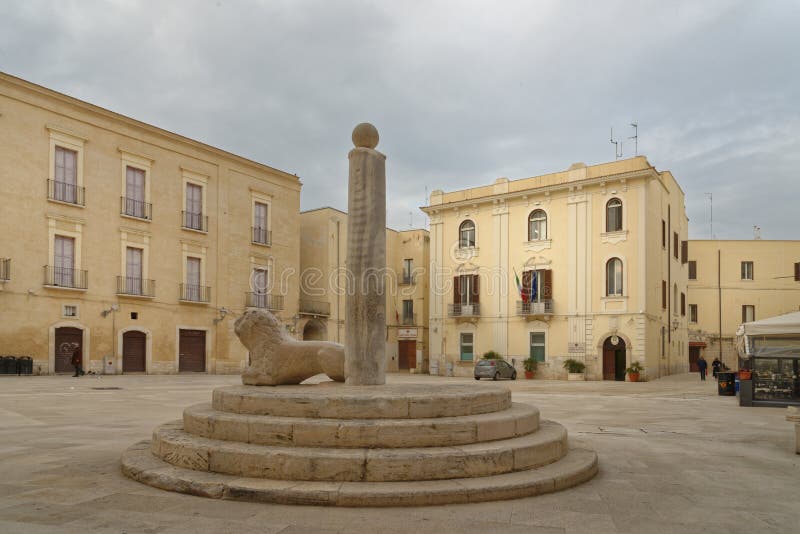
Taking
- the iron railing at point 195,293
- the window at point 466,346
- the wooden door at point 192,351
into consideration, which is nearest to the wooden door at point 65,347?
the wooden door at point 192,351

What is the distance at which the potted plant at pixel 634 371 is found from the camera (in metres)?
27.2

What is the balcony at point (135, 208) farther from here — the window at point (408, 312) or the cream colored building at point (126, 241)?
the window at point (408, 312)

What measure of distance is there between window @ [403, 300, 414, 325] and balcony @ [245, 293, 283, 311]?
10744mm

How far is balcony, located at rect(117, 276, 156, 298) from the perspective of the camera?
25469 mm

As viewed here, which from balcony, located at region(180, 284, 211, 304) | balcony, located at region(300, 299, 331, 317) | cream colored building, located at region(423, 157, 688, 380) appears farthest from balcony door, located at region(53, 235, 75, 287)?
cream colored building, located at region(423, 157, 688, 380)

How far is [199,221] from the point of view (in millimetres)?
29234

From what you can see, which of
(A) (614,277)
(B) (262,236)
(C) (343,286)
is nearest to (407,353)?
(C) (343,286)

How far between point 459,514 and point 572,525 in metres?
0.82

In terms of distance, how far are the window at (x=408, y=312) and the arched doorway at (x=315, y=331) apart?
7244 mm

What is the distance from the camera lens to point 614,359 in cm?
2884

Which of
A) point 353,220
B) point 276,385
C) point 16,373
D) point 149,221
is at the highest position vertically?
point 149,221

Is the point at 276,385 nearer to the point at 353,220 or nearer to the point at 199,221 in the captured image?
the point at 353,220

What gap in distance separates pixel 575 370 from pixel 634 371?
2772 millimetres

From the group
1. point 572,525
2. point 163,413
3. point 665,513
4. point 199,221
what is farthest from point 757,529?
point 199,221
